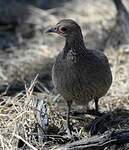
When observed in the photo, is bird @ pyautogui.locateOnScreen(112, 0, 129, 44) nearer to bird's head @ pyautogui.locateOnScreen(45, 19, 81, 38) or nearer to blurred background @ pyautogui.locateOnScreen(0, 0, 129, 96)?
blurred background @ pyautogui.locateOnScreen(0, 0, 129, 96)

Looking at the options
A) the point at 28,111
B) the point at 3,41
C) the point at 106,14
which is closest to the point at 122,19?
the point at 106,14

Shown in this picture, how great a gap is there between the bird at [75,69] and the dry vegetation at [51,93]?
27 centimetres

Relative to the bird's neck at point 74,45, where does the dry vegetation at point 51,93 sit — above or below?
below

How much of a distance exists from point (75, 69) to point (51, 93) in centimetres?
129

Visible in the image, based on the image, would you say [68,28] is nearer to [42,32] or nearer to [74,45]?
[74,45]

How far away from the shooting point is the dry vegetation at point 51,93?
444cm

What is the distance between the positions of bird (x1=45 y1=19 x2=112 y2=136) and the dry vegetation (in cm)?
27

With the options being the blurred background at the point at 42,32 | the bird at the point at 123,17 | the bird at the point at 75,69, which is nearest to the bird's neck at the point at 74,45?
the bird at the point at 75,69

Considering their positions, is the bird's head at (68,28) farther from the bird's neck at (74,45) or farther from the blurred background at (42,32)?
the blurred background at (42,32)

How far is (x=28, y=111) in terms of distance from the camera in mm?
4551

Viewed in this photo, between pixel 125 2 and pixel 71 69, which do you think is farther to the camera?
pixel 125 2

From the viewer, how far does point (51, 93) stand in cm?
576

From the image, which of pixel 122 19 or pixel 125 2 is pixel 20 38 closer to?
pixel 122 19

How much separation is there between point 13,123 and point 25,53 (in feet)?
9.33
